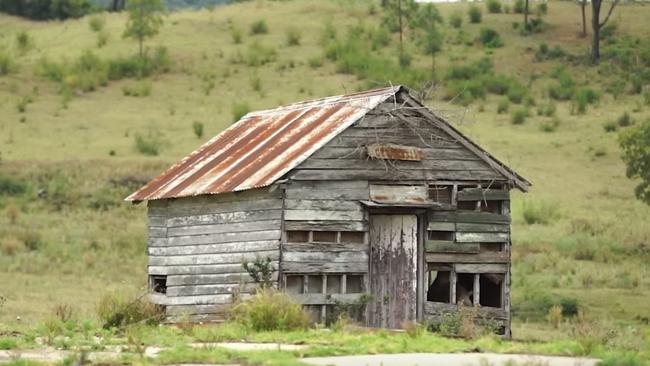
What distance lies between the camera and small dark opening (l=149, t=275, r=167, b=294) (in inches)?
944

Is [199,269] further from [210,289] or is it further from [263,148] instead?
[263,148]

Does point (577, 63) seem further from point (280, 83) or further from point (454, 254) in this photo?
point (454, 254)

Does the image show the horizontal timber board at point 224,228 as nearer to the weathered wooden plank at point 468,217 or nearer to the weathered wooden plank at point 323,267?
the weathered wooden plank at point 323,267

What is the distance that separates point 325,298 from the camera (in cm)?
2072

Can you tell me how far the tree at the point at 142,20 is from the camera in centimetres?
5444

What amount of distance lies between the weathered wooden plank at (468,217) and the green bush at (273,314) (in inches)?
153

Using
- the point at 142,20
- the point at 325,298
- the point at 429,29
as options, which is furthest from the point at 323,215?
the point at 429,29

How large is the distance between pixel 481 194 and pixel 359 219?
2140 mm

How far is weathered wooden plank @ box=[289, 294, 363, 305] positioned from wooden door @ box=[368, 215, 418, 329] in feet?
1.71

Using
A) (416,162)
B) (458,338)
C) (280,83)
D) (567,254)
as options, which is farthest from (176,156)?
(458,338)

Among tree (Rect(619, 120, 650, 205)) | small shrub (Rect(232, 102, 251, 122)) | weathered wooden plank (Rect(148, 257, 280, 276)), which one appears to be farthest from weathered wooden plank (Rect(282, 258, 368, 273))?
small shrub (Rect(232, 102, 251, 122))

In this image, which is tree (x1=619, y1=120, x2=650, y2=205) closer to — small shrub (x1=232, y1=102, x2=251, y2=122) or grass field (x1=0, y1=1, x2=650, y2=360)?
grass field (x1=0, y1=1, x2=650, y2=360)

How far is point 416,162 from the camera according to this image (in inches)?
852

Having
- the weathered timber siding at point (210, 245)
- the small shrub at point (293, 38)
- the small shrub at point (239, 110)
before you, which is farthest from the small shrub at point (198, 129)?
the weathered timber siding at point (210, 245)
